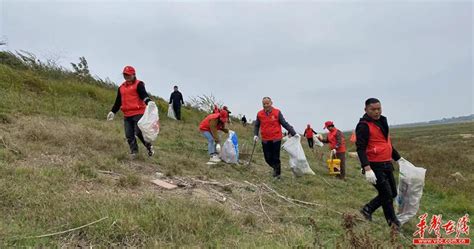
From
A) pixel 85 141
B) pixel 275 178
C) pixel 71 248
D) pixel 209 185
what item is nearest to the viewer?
pixel 71 248

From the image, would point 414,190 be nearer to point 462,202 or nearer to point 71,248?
point 462,202

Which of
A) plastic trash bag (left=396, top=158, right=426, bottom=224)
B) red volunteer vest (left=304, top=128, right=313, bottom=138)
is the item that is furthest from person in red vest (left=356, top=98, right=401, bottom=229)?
red volunteer vest (left=304, top=128, right=313, bottom=138)

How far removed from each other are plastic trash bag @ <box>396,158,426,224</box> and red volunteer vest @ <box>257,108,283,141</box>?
2324mm

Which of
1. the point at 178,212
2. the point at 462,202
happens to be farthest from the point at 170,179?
the point at 462,202

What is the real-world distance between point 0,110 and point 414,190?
26.6 ft

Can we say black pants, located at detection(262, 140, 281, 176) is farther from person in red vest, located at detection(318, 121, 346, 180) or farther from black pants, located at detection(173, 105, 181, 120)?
black pants, located at detection(173, 105, 181, 120)

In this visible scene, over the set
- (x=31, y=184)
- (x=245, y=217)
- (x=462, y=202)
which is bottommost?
(x=462, y=202)

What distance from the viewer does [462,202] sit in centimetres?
671

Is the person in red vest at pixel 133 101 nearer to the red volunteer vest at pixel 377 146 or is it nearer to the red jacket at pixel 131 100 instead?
the red jacket at pixel 131 100

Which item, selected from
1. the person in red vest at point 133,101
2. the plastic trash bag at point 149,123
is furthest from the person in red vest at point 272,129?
the person in red vest at point 133,101

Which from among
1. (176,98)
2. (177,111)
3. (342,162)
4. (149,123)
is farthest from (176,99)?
(149,123)

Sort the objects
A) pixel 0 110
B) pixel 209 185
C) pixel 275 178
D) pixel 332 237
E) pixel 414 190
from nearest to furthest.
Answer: pixel 332 237 < pixel 414 190 < pixel 209 185 < pixel 275 178 < pixel 0 110

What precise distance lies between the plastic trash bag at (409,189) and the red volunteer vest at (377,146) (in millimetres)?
387

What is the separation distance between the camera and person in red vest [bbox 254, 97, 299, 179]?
6621mm
